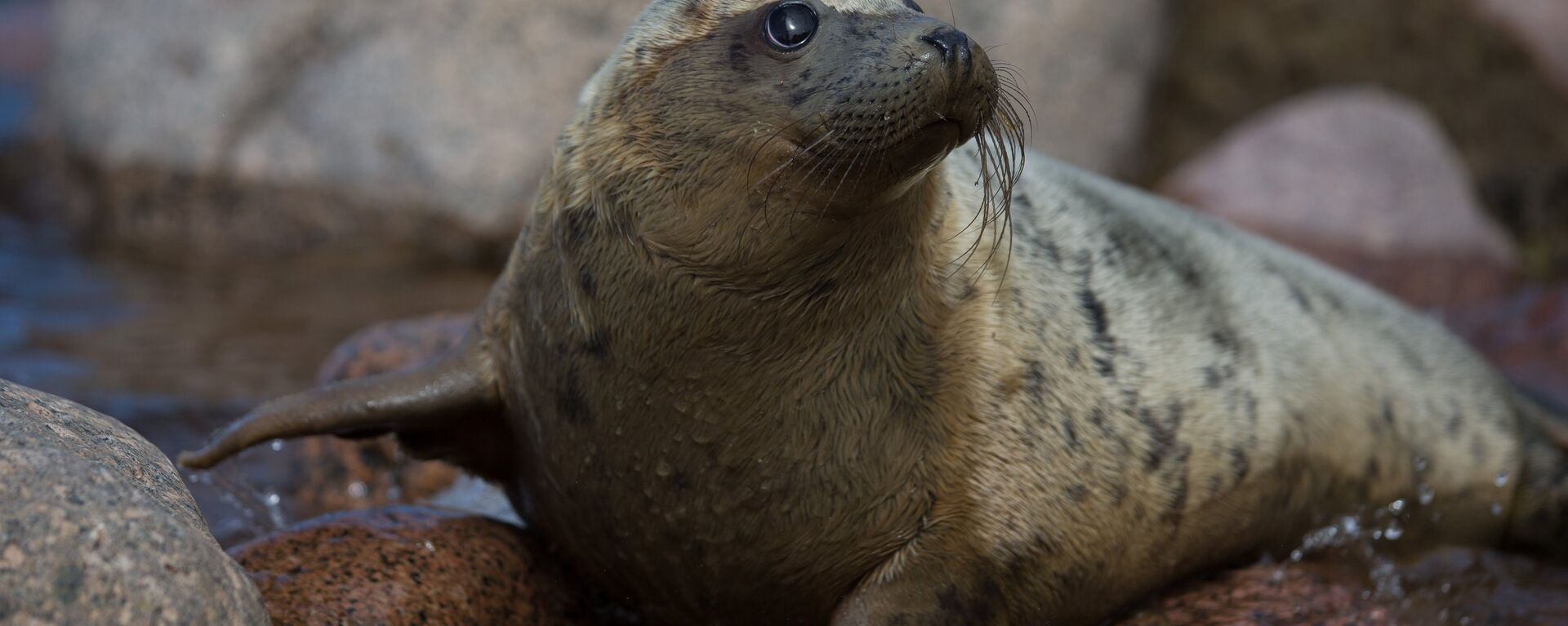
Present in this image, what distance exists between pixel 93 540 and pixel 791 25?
1.58 m

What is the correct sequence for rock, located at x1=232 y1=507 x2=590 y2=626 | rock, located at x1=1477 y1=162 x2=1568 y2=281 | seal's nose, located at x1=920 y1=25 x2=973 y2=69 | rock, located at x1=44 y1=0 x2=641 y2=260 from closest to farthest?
seal's nose, located at x1=920 y1=25 x2=973 y2=69 < rock, located at x1=232 y1=507 x2=590 y2=626 < rock, located at x1=44 y1=0 x2=641 y2=260 < rock, located at x1=1477 y1=162 x2=1568 y2=281

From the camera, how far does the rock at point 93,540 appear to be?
265cm

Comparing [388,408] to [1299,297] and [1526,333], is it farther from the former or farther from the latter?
[1526,333]

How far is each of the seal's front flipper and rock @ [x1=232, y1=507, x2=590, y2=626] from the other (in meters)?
0.24

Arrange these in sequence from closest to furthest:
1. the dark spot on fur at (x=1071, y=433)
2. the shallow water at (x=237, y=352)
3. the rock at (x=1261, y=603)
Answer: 1. the dark spot on fur at (x=1071, y=433)
2. the rock at (x=1261, y=603)
3. the shallow water at (x=237, y=352)

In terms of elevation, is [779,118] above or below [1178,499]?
above

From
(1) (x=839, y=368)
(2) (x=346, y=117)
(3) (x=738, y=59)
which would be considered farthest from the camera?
(2) (x=346, y=117)

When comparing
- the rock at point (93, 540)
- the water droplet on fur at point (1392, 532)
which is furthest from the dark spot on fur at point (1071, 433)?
the rock at point (93, 540)

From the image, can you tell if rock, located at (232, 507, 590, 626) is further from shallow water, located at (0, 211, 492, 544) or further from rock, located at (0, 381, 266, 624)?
shallow water, located at (0, 211, 492, 544)

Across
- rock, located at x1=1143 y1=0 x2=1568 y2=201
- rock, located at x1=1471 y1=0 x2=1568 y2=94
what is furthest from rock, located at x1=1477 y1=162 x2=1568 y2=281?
rock, located at x1=1471 y1=0 x2=1568 y2=94

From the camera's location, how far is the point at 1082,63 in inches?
381

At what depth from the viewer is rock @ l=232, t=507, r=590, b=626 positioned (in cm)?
363

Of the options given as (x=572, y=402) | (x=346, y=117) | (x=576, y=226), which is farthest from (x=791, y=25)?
(x=346, y=117)

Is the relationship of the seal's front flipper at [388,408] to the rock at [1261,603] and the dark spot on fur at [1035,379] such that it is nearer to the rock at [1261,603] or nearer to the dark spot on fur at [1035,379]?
Answer: the dark spot on fur at [1035,379]
